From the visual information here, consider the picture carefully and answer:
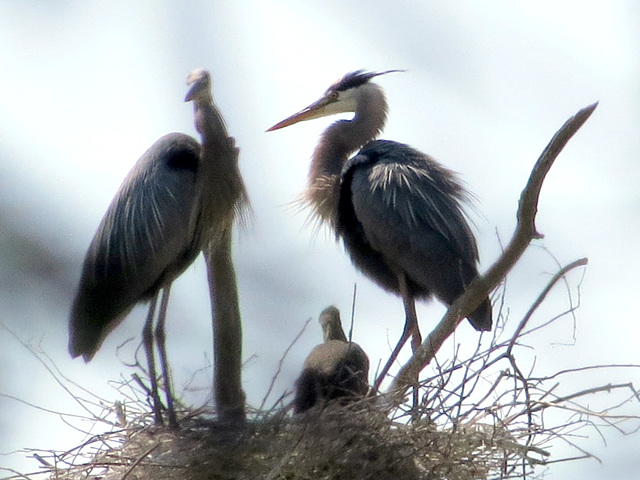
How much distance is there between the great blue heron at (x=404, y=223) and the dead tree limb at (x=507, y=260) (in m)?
0.59

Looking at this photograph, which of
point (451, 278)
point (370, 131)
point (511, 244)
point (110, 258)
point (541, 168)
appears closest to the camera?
point (541, 168)

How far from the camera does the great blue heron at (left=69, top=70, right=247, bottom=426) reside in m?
3.94

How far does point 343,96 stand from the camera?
5.62 m

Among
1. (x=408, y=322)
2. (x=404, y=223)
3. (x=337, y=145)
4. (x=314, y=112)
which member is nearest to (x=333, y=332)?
(x=408, y=322)

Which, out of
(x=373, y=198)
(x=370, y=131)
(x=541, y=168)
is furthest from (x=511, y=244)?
(x=370, y=131)

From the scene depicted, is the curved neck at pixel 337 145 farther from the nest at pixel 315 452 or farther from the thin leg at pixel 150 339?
the nest at pixel 315 452

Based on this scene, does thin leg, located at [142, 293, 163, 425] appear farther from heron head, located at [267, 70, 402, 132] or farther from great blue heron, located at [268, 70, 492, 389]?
heron head, located at [267, 70, 402, 132]

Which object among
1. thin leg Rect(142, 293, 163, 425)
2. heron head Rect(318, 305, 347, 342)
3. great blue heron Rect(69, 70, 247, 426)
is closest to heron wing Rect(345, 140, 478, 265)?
heron head Rect(318, 305, 347, 342)

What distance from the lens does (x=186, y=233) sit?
13.4 feet

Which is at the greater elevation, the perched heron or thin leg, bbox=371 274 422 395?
thin leg, bbox=371 274 422 395

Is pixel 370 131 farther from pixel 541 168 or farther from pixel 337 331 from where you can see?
pixel 541 168

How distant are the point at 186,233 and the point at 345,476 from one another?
1.45 m

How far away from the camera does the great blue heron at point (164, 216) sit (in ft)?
12.9

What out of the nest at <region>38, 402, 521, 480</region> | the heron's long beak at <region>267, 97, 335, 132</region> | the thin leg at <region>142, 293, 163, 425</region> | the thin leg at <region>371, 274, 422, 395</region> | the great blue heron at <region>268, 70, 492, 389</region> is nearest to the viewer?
the nest at <region>38, 402, 521, 480</region>
